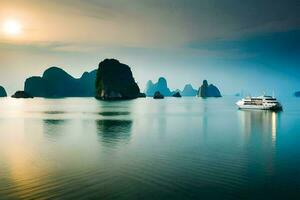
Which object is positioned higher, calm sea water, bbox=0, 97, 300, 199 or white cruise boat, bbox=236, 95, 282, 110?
white cruise boat, bbox=236, 95, 282, 110

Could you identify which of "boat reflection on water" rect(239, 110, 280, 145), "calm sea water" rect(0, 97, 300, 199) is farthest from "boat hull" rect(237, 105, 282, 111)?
"calm sea water" rect(0, 97, 300, 199)

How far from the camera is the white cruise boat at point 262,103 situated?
5461 inches

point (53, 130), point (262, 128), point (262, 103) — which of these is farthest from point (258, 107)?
point (53, 130)

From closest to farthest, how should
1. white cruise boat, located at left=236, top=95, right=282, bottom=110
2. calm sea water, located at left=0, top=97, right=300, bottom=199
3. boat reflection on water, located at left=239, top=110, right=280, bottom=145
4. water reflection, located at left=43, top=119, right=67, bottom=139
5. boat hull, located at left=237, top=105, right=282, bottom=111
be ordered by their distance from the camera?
calm sea water, located at left=0, top=97, right=300, bottom=199
boat reflection on water, located at left=239, top=110, right=280, bottom=145
water reflection, located at left=43, top=119, right=67, bottom=139
boat hull, located at left=237, top=105, right=282, bottom=111
white cruise boat, located at left=236, top=95, right=282, bottom=110

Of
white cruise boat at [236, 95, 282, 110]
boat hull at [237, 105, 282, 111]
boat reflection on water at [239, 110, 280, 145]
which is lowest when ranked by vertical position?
boat reflection on water at [239, 110, 280, 145]

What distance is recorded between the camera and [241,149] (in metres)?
42.9

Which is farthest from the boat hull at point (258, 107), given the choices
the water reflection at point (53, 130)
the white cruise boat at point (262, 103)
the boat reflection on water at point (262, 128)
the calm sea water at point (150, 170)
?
the calm sea water at point (150, 170)

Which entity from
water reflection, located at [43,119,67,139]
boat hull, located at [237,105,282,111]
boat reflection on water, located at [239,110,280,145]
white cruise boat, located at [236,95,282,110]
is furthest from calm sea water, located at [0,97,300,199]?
white cruise boat, located at [236,95,282,110]

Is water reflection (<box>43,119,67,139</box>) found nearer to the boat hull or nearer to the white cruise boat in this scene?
the boat hull

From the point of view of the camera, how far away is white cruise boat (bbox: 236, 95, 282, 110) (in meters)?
139

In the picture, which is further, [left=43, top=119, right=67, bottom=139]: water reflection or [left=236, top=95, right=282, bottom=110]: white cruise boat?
[left=236, top=95, right=282, bottom=110]: white cruise boat

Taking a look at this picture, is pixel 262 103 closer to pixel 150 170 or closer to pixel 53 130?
pixel 53 130

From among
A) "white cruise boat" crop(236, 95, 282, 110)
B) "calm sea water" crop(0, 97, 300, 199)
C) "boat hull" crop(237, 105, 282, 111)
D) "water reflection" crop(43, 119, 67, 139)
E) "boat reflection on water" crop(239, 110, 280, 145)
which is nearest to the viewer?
"calm sea water" crop(0, 97, 300, 199)

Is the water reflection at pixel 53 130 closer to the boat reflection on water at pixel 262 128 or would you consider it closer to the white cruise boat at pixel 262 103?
the boat reflection on water at pixel 262 128
